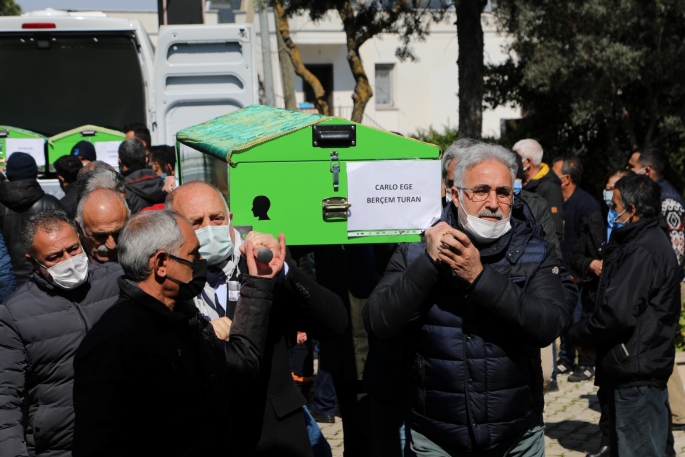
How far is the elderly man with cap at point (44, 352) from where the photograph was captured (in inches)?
138

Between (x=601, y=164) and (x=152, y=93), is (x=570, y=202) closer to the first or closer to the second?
(x=152, y=93)

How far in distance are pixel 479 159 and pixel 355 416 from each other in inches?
86.2

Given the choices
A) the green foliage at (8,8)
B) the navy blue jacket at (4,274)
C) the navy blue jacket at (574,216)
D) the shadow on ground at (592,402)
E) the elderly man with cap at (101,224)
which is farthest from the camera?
the green foliage at (8,8)

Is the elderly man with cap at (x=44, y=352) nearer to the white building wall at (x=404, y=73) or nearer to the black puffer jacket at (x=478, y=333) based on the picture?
the black puffer jacket at (x=478, y=333)

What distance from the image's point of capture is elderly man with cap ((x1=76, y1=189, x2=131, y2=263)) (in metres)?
4.25

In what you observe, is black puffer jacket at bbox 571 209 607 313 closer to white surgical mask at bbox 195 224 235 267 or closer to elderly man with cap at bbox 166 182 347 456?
elderly man with cap at bbox 166 182 347 456

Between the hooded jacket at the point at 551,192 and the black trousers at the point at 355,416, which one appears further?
the hooded jacket at the point at 551,192

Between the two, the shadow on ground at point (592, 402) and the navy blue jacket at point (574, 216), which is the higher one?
the navy blue jacket at point (574, 216)

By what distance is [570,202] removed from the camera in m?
9.10

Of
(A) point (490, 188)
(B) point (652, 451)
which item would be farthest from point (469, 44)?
(A) point (490, 188)

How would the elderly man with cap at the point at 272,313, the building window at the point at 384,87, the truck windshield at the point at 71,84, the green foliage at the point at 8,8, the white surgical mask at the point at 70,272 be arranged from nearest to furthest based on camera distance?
the elderly man with cap at the point at 272,313, the white surgical mask at the point at 70,272, the truck windshield at the point at 71,84, the green foliage at the point at 8,8, the building window at the point at 384,87

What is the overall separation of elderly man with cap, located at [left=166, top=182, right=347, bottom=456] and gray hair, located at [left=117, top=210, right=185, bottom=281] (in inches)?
19.4

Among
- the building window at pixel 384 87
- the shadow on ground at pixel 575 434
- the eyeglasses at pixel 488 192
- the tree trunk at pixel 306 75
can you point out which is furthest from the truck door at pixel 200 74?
the building window at pixel 384 87

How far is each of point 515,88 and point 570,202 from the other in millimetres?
10020
